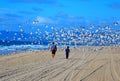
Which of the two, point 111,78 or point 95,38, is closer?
point 111,78

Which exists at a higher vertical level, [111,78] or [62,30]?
[62,30]

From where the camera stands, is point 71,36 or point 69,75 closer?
point 69,75

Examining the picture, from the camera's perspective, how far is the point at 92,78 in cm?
2378

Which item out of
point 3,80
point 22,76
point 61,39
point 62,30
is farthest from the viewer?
point 61,39

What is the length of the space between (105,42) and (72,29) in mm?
10782

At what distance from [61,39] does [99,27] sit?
95.7 feet

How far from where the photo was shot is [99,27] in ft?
318

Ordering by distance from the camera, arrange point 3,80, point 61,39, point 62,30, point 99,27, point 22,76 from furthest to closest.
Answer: point 61,39 < point 62,30 < point 99,27 < point 22,76 < point 3,80

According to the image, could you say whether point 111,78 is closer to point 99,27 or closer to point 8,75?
point 8,75

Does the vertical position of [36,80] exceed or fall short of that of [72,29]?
it falls short

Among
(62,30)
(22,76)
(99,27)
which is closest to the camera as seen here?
(22,76)

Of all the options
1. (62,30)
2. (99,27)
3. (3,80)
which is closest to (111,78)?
(3,80)

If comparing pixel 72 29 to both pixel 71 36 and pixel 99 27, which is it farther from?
pixel 99 27

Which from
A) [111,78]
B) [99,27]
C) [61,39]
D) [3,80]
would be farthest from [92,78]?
[61,39]
